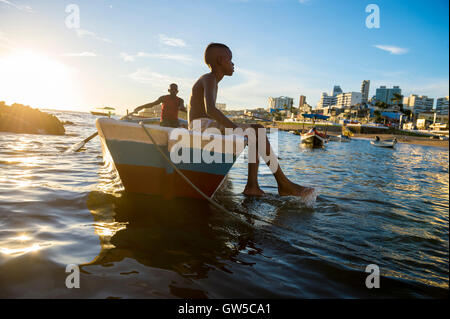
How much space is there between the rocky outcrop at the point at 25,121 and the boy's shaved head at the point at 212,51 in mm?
13737

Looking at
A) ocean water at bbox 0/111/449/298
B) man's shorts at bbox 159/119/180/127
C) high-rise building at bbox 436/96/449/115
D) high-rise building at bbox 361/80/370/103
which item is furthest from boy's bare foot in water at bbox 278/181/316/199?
high-rise building at bbox 361/80/370/103

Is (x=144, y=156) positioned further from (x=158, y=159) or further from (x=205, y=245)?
(x=205, y=245)

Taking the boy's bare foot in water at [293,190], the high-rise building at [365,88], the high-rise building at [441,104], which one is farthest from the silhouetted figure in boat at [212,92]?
the high-rise building at [365,88]

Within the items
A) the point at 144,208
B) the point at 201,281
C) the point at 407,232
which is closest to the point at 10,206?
the point at 144,208

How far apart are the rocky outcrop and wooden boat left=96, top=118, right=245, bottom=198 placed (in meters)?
13.3

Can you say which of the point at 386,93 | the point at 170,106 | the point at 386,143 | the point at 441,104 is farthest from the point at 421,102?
the point at 170,106

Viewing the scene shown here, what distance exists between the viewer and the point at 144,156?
3316mm

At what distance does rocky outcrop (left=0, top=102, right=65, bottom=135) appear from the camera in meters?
13.1

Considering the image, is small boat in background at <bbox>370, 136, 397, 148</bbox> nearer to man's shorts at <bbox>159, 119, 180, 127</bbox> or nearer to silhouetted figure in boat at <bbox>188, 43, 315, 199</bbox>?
man's shorts at <bbox>159, 119, 180, 127</bbox>

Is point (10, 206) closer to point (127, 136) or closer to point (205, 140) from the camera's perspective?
point (127, 136)

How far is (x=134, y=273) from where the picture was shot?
6.34ft

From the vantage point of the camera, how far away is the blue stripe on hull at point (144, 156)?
10.7 feet

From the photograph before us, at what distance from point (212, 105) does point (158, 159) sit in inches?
38.3
